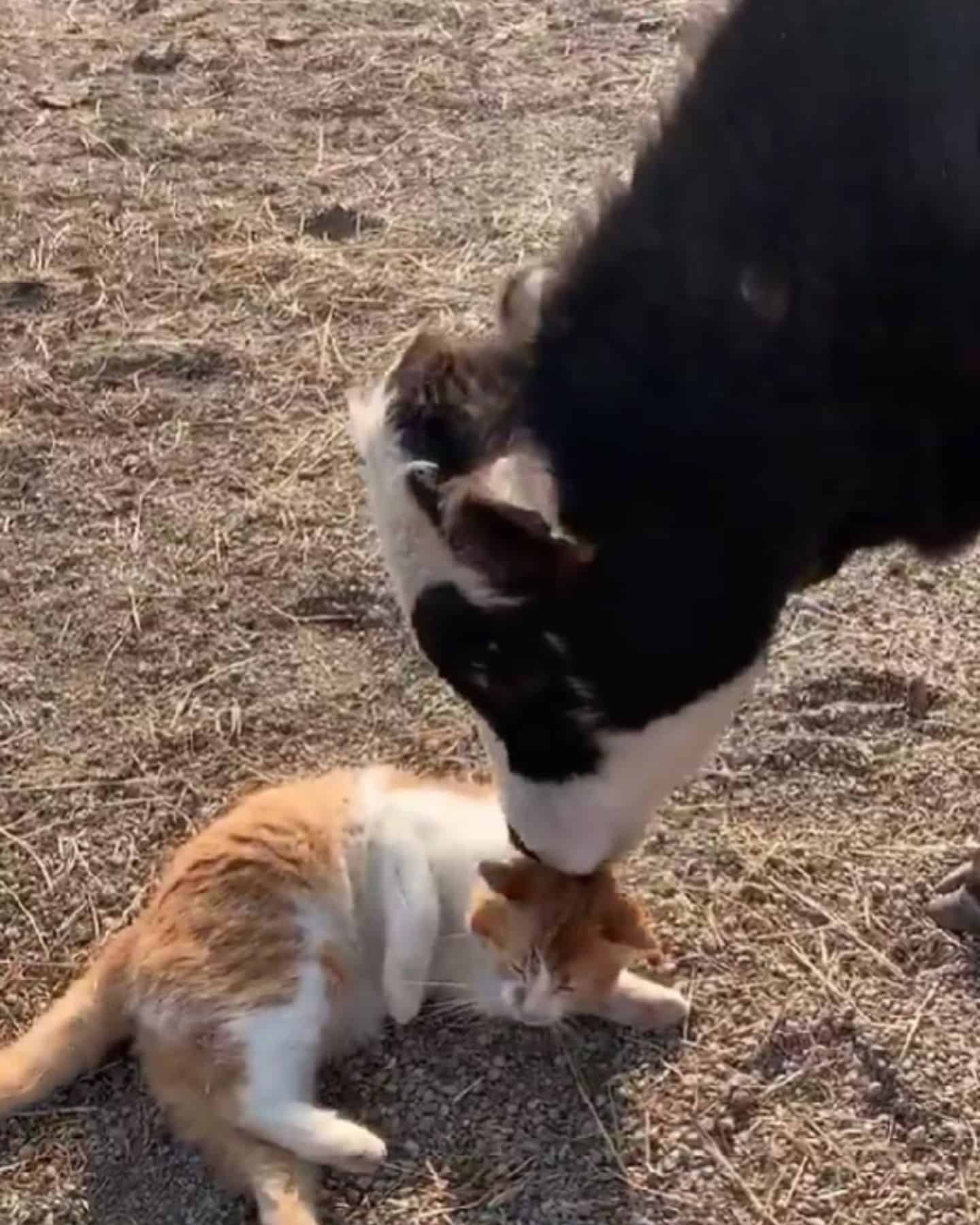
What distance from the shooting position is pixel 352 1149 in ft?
8.73

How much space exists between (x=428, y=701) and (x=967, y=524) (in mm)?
1165

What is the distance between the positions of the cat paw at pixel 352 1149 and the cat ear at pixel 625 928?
43 centimetres

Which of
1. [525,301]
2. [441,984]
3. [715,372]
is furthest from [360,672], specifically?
[715,372]

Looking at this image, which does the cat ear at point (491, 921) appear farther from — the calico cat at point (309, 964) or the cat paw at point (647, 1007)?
the cat paw at point (647, 1007)

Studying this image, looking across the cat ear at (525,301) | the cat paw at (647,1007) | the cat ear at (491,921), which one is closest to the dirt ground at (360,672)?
the cat paw at (647,1007)

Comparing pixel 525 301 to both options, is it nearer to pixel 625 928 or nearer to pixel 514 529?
pixel 514 529

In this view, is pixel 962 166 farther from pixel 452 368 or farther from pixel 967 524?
pixel 452 368

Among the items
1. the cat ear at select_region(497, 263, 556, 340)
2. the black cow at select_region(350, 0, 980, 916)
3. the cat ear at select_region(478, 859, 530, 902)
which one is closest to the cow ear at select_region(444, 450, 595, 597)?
the black cow at select_region(350, 0, 980, 916)

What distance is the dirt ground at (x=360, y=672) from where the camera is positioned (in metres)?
2.74

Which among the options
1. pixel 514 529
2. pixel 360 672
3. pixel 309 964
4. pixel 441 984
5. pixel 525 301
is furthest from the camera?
pixel 360 672

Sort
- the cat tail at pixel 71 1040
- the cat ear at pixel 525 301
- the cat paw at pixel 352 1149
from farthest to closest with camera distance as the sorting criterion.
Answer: the cat tail at pixel 71 1040 → the cat paw at pixel 352 1149 → the cat ear at pixel 525 301

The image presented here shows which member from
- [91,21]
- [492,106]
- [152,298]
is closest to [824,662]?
[152,298]

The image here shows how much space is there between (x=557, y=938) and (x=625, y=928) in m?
0.10

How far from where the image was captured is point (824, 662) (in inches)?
136
